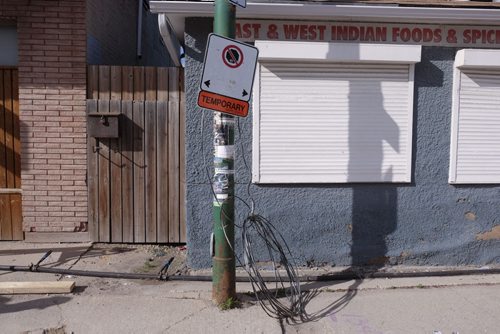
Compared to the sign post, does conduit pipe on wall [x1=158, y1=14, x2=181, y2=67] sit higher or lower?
higher

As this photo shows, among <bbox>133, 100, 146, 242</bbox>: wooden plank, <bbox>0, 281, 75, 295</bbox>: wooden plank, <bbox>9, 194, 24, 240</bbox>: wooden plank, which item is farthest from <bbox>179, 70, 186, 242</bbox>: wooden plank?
<bbox>9, 194, 24, 240</bbox>: wooden plank

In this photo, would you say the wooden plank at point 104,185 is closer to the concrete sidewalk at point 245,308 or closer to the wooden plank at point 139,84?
the wooden plank at point 139,84

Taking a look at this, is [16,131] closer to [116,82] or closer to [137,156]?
[116,82]

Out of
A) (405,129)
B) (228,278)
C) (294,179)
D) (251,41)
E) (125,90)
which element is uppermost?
(251,41)

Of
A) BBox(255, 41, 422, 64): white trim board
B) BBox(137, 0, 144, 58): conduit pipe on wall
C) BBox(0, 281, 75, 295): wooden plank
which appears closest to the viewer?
BBox(0, 281, 75, 295): wooden plank

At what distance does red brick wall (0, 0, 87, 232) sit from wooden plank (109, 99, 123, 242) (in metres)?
0.37

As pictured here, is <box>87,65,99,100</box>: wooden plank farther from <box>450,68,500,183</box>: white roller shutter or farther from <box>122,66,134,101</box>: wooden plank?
<box>450,68,500,183</box>: white roller shutter

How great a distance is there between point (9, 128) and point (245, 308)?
416cm

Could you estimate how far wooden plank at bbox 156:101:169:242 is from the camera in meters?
6.16

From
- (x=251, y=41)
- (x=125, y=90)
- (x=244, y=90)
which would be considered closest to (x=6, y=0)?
(x=125, y=90)

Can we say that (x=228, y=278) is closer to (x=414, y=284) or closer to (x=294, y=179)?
(x=294, y=179)

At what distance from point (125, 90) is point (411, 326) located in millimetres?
4487

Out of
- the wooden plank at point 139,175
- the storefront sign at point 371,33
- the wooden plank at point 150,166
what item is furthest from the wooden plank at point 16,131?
the storefront sign at point 371,33

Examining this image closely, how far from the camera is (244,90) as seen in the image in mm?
4113
